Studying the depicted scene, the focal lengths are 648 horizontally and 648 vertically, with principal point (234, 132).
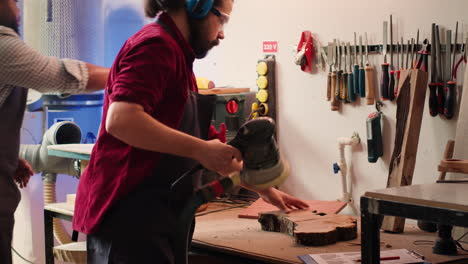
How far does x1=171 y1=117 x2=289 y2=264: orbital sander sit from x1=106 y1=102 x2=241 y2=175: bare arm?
0.12 m

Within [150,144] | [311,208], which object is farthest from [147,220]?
[311,208]

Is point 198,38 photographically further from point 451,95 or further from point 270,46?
point 270,46

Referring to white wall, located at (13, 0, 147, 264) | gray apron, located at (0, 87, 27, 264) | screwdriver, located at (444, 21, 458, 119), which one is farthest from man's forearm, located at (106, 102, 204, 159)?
white wall, located at (13, 0, 147, 264)

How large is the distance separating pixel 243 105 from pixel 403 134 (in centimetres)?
98

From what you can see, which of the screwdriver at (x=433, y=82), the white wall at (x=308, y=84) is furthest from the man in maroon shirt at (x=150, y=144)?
the white wall at (x=308, y=84)

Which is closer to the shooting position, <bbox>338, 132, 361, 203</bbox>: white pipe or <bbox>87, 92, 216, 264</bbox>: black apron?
<bbox>87, 92, 216, 264</bbox>: black apron

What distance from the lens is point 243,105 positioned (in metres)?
3.31

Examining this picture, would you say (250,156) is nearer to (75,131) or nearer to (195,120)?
(195,120)

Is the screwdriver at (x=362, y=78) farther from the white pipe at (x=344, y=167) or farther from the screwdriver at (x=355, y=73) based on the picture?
the white pipe at (x=344, y=167)

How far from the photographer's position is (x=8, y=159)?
202 cm

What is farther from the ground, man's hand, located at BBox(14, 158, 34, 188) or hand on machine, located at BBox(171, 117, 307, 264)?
hand on machine, located at BBox(171, 117, 307, 264)

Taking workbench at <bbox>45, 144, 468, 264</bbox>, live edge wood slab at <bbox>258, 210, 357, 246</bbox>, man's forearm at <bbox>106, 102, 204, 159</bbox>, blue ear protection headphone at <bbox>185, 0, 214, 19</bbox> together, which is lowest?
workbench at <bbox>45, 144, 468, 264</bbox>

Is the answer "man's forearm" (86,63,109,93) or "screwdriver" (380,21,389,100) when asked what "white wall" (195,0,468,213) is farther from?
"man's forearm" (86,63,109,93)

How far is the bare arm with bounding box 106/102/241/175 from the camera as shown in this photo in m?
1.45
